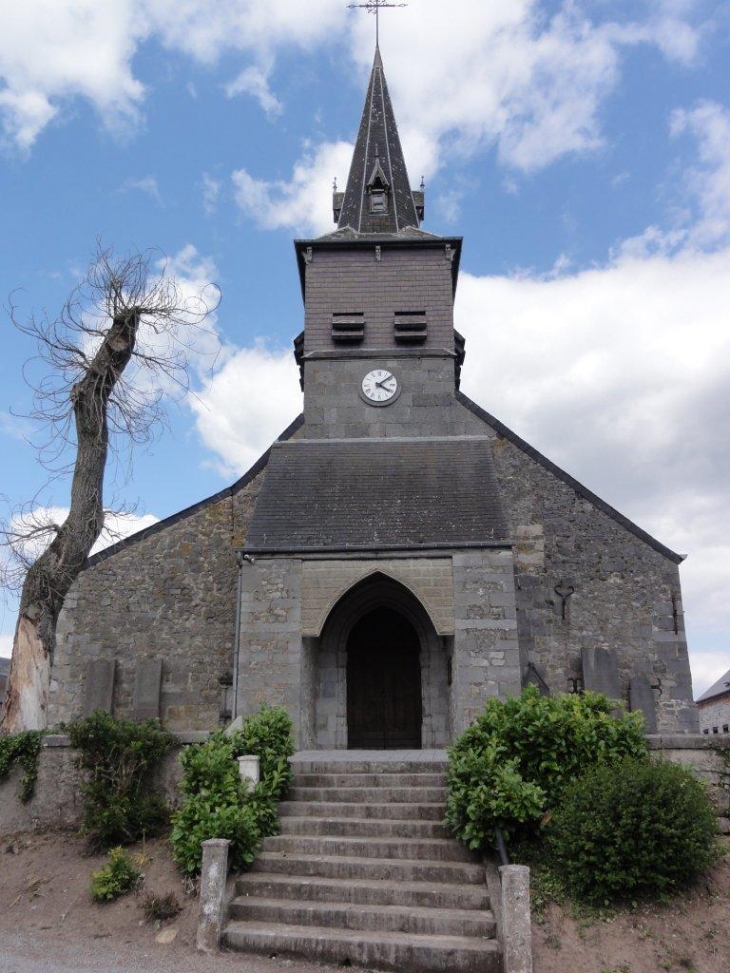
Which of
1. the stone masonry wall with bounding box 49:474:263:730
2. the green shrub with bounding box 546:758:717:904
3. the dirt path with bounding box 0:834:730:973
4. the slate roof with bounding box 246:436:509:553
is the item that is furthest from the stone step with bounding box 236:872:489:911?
the stone masonry wall with bounding box 49:474:263:730

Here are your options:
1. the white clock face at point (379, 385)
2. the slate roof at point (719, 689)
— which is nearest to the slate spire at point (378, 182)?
the white clock face at point (379, 385)

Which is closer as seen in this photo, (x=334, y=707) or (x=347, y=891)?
(x=347, y=891)

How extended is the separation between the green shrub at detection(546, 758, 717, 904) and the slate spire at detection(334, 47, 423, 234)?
522 inches

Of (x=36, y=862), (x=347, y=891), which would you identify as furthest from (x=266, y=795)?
(x=36, y=862)

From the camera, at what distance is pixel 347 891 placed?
6477 millimetres

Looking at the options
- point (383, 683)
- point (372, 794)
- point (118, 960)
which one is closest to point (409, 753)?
point (372, 794)

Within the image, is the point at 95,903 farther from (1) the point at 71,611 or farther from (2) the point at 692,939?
(1) the point at 71,611

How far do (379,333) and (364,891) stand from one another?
11.1 metres

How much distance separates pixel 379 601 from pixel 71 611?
5.84 m

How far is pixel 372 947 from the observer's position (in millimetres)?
5828

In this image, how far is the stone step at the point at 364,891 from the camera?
6.30m

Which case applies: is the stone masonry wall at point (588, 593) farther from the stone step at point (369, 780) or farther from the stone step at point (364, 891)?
the stone step at point (364, 891)

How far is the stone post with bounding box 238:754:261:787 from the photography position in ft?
25.6

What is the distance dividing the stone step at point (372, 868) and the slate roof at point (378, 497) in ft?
17.0
